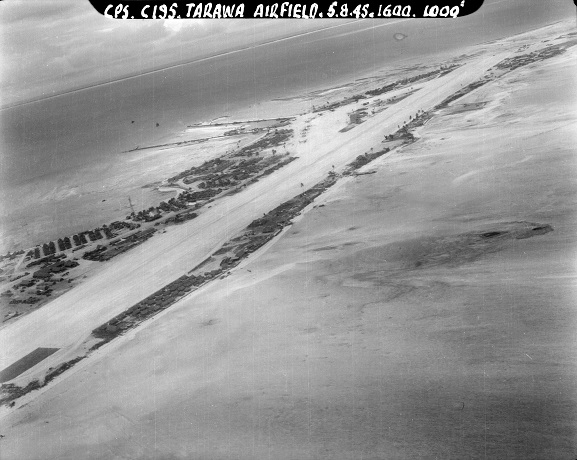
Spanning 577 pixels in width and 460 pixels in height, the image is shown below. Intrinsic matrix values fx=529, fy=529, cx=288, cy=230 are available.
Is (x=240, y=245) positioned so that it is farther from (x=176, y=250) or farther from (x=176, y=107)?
(x=176, y=107)


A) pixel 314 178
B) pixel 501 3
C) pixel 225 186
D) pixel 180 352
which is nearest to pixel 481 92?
pixel 314 178

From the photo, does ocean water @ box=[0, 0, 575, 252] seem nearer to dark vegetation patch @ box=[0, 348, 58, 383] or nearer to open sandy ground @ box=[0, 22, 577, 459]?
open sandy ground @ box=[0, 22, 577, 459]

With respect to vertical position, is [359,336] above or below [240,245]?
below

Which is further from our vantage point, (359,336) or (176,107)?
(176,107)
